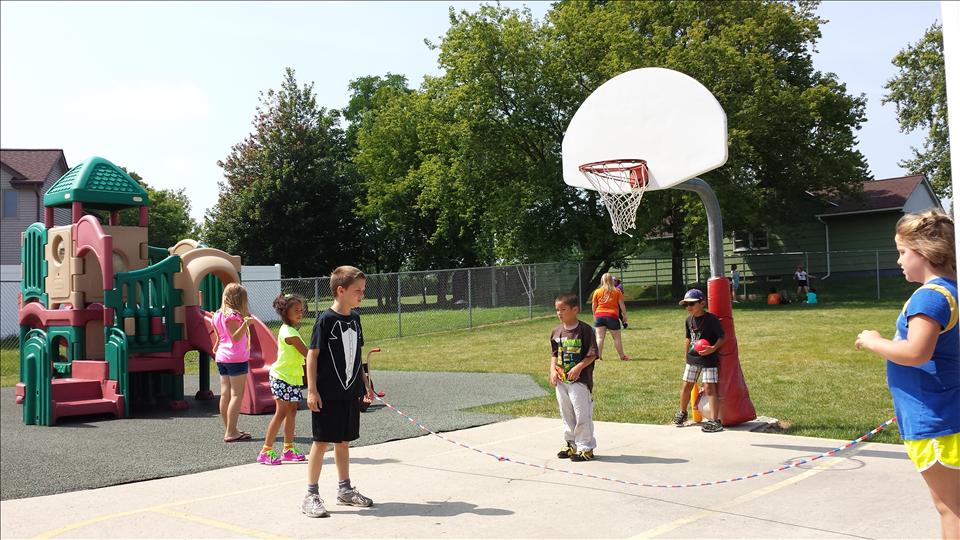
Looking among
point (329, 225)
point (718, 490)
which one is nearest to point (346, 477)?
point (718, 490)

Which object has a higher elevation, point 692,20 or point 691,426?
point 692,20

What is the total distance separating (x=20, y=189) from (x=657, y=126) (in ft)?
91.1

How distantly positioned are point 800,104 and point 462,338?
61.9 ft

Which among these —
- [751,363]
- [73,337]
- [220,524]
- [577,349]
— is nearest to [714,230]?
[577,349]

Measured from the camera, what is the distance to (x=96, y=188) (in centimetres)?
1223

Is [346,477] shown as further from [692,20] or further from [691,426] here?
[692,20]

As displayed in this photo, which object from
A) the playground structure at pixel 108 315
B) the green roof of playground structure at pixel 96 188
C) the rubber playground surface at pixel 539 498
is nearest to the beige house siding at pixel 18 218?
the playground structure at pixel 108 315

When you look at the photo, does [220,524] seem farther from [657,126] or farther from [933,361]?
[657,126]

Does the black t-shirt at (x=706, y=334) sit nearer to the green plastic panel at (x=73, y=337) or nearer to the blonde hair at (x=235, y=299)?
the blonde hair at (x=235, y=299)

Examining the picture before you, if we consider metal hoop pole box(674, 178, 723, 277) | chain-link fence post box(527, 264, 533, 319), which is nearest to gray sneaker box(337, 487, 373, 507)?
metal hoop pole box(674, 178, 723, 277)

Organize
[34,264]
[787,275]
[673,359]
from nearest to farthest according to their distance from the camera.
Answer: [34,264] < [673,359] < [787,275]

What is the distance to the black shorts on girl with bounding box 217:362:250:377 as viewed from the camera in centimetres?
926

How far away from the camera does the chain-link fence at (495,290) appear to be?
25328 millimetres

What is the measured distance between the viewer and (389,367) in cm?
1730
